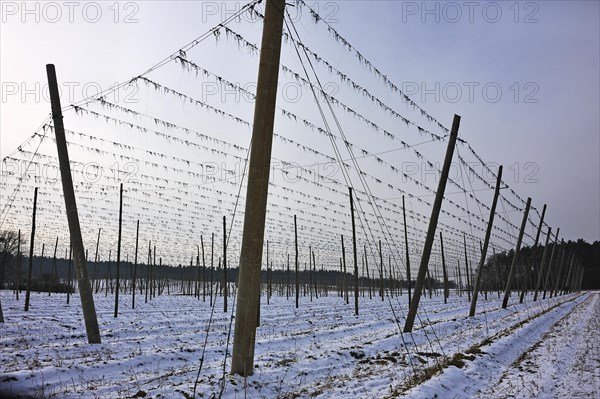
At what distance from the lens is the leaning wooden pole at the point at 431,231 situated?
43.0ft

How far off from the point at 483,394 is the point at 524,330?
9312 millimetres

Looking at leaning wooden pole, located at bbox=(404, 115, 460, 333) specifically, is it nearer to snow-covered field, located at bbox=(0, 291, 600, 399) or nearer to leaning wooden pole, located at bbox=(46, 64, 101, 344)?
snow-covered field, located at bbox=(0, 291, 600, 399)

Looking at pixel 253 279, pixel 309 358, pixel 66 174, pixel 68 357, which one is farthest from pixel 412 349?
pixel 66 174

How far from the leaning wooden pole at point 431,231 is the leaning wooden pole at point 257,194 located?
8.12m

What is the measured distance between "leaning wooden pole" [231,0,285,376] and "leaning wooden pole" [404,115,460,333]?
812cm

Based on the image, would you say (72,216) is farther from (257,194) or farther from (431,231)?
(431,231)

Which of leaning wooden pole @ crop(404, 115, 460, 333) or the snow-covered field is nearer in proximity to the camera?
the snow-covered field

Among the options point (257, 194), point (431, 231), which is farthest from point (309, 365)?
point (431, 231)

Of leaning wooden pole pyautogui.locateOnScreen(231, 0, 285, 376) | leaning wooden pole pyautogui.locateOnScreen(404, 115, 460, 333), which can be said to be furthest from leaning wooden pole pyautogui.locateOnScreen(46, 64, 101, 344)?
leaning wooden pole pyautogui.locateOnScreen(404, 115, 460, 333)

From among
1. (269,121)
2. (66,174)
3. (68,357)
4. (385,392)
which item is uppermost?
(269,121)

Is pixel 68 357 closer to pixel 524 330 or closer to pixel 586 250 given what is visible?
pixel 524 330

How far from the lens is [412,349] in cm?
1012

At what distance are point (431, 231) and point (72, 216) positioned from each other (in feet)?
35.6

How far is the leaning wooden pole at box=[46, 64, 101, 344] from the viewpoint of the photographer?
10539 mm
